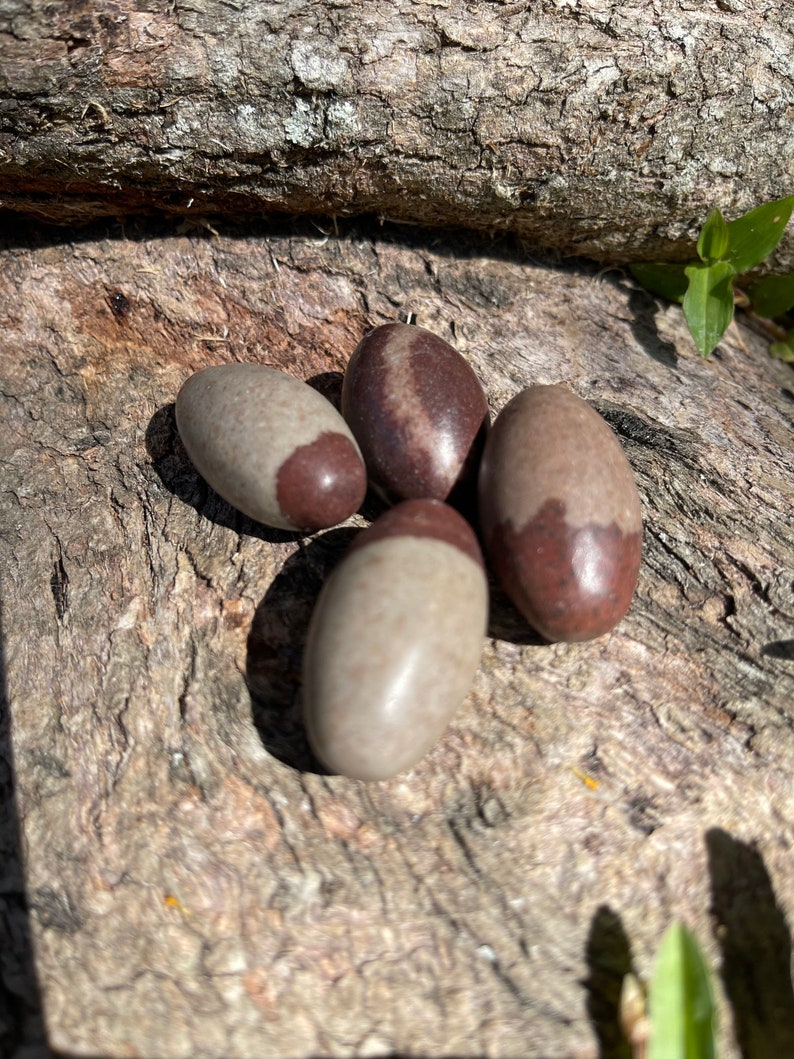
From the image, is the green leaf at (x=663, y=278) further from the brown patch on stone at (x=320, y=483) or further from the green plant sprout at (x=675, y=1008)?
the green plant sprout at (x=675, y=1008)

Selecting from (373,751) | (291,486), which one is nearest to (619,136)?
(291,486)

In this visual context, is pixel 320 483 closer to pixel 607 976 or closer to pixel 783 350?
pixel 607 976

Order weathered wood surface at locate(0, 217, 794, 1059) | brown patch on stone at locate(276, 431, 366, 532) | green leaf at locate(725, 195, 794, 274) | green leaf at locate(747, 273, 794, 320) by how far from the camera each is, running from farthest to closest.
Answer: green leaf at locate(747, 273, 794, 320)
green leaf at locate(725, 195, 794, 274)
brown patch on stone at locate(276, 431, 366, 532)
weathered wood surface at locate(0, 217, 794, 1059)

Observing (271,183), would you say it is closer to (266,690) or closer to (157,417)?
(157,417)

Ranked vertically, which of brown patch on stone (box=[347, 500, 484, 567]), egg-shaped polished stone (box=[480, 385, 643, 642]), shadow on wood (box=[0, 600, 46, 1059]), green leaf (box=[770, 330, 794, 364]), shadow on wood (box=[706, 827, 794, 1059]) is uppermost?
green leaf (box=[770, 330, 794, 364])

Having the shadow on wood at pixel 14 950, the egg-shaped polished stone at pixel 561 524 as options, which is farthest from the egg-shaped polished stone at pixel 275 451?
the shadow on wood at pixel 14 950

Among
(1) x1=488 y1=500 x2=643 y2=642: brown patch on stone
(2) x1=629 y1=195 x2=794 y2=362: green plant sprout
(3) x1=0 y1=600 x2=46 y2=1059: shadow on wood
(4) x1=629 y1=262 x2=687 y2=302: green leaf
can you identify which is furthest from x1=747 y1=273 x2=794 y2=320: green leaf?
(3) x1=0 y1=600 x2=46 y2=1059: shadow on wood

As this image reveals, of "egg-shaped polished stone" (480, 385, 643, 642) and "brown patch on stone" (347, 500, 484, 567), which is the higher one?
"egg-shaped polished stone" (480, 385, 643, 642)

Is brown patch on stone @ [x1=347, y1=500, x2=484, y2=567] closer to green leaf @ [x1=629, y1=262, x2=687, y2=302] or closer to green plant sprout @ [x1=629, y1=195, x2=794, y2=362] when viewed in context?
green plant sprout @ [x1=629, y1=195, x2=794, y2=362]
